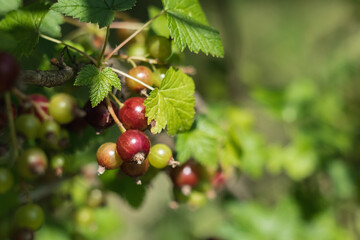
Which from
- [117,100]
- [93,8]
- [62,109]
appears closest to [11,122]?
[62,109]

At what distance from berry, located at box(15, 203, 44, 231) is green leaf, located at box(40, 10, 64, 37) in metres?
0.58

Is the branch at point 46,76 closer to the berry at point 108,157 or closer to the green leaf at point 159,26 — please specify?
the berry at point 108,157

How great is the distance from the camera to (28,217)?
95cm

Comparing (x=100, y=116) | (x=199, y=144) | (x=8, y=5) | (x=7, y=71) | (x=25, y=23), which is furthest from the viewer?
(x=199, y=144)

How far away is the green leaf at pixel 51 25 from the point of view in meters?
1.14

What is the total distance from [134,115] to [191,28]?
35cm

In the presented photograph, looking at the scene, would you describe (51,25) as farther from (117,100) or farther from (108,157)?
(108,157)

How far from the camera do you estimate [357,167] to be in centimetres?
241

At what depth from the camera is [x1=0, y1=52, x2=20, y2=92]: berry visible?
63cm

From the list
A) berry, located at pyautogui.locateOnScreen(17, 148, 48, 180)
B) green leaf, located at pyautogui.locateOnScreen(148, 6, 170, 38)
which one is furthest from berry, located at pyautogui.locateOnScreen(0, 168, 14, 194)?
green leaf, located at pyautogui.locateOnScreen(148, 6, 170, 38)

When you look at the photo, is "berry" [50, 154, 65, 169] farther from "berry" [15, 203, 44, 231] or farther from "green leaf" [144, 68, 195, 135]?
"green leaf" [144, 68, 195, 135]

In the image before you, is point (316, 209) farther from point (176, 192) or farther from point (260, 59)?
point (260, 59)

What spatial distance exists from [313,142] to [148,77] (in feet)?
5.04

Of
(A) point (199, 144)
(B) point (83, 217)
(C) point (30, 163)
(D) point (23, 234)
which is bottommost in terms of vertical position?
(B) point (83, 217)
